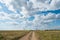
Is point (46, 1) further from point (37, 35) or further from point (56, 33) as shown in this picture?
point (37, 35)

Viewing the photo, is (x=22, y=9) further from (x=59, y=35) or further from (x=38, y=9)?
(x=59, y=35)

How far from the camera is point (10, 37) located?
13086 mm

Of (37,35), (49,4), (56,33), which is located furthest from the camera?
(37,35)

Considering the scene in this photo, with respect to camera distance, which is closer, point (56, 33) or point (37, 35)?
point (56, 33)

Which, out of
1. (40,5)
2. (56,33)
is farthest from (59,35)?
(40,5)

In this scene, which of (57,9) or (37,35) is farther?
(37,35)

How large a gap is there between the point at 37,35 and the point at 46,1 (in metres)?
3.41

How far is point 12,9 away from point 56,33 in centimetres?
286

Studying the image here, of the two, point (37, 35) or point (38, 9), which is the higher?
point (38, 9)

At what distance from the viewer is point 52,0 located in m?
12.6

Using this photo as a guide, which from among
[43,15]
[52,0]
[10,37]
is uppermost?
[52,0]

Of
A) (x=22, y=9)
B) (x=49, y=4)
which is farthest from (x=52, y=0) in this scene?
(x=22, y=9)

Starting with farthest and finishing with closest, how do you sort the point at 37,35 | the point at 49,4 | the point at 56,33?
1. the point at 37,35
2. the point at 56,33
3. the point at 49,4

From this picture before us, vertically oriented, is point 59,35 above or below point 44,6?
below
